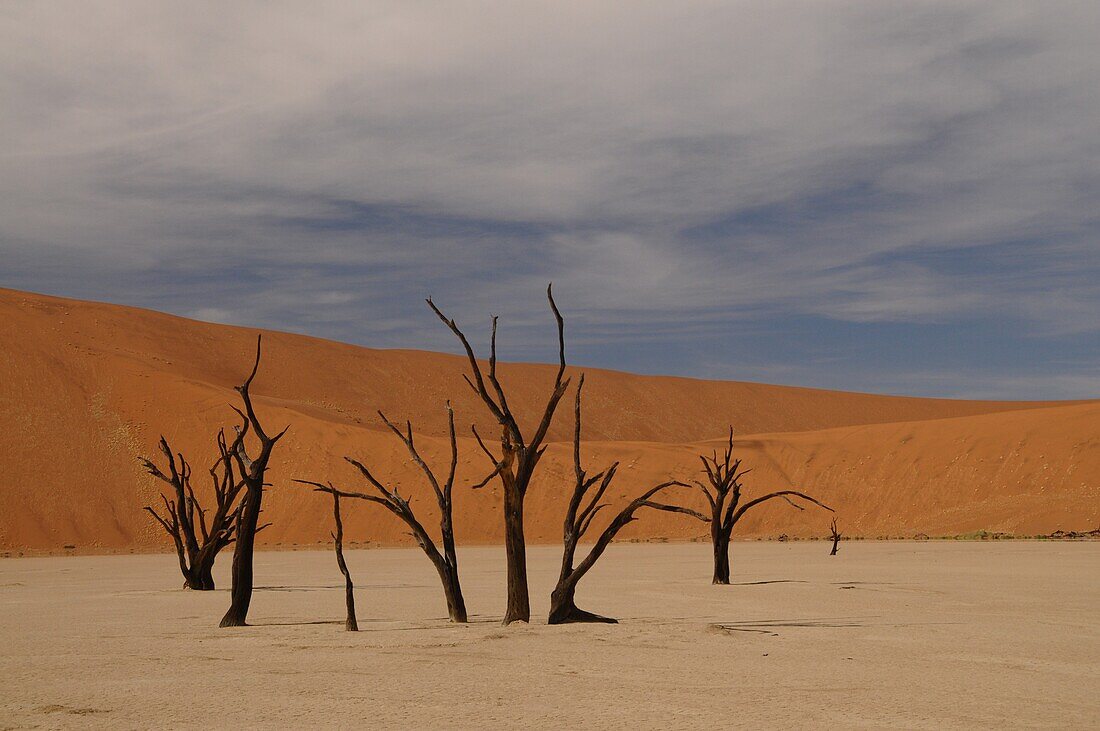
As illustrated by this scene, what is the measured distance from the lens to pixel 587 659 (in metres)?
11.2

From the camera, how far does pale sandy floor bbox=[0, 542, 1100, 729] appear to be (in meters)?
8.22

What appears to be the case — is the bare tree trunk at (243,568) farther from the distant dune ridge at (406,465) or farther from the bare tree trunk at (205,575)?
the distant dune ridge at (406,465)

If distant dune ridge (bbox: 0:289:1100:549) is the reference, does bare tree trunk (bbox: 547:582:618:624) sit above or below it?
below

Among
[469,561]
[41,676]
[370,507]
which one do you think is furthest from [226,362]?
[41,676]

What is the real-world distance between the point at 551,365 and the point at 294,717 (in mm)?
133057

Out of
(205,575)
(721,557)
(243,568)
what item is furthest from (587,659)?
(205,575)

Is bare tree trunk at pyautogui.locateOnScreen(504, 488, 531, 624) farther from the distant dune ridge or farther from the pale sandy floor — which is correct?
the distant dune ridge

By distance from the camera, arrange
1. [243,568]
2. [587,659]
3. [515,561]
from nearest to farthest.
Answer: [587,659] → [515,561] → [243,568]

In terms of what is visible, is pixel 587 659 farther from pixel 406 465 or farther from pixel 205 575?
pixel 406 465

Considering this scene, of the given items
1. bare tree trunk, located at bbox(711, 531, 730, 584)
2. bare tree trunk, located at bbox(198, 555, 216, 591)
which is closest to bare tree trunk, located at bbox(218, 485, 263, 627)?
bare tree trunk, located at bbox(198, 555, 216, 591)

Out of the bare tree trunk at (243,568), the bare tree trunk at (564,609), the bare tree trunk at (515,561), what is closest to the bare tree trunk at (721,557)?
the bare tree trunk at (564,609)

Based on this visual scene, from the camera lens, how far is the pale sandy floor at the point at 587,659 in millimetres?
8219

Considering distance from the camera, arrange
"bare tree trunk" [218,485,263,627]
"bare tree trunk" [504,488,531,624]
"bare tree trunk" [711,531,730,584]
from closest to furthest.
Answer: "bare tree trunk" [504,488,531,624], "bare tree trunk" [218,485,263,627], "bare tree trunk" [711,531,730,584]

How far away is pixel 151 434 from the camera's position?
204 feet
